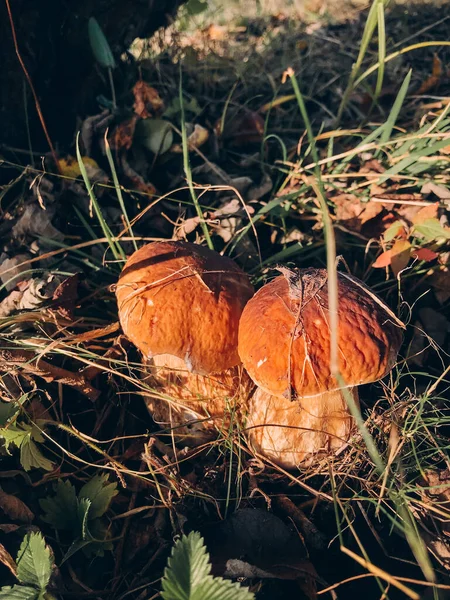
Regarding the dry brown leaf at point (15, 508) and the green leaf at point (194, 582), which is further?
the dry brown leaf at point (15, 508)

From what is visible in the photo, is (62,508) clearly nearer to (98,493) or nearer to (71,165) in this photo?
(98,493)

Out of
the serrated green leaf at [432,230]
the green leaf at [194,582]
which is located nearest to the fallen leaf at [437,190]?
the serrated green leaf at [432,230]

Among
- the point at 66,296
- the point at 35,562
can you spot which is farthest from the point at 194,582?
the point at 66,296

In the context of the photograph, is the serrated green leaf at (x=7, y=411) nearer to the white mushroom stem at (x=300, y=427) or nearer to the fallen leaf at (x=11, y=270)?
the fallen leaf at (x=11, y=270)

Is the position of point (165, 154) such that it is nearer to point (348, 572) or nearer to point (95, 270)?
point (95, 270)

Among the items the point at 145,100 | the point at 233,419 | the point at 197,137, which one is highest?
the point at 145,100

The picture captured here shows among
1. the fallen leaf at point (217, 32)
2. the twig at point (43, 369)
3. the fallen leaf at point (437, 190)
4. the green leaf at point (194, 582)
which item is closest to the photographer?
the green leaf at point (194, 582)

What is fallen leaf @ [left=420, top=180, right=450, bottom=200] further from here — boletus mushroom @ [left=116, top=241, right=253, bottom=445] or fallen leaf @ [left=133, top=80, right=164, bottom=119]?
fallen leaf @ [left=133, top=80, right=164, bottom=119]
